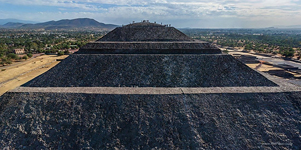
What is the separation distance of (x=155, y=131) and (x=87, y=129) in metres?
4.98

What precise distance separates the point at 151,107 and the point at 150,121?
1.17m

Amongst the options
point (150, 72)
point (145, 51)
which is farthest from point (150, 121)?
point (145, 51)

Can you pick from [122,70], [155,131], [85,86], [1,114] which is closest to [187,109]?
[155,131]

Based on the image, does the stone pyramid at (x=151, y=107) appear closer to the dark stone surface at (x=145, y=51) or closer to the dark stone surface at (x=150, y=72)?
the dark stone surface at (x=150, y=72)

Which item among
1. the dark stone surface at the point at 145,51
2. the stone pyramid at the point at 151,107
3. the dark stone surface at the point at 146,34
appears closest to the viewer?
the stone pyramid at the point at 151,107

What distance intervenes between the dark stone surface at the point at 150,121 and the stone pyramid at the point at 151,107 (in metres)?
0.07

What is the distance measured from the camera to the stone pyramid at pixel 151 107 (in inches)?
442

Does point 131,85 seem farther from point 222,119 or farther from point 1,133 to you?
point 1,133

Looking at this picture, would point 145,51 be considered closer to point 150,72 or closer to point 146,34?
point 150,72

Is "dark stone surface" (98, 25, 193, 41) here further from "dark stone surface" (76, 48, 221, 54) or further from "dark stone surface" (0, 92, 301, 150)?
"dark stone surface" (0, 92, 301, 150)

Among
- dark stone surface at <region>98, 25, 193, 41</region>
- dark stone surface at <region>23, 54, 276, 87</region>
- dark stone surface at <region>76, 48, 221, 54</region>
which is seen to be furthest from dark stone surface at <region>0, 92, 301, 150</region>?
dark stone surface at <region>98, 25, 193, 41</region>

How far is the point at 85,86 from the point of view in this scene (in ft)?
49.5

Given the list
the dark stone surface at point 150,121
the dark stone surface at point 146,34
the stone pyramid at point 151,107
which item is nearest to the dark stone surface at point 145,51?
the stone pyramid at point 151,107

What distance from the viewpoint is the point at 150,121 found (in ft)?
39.2
